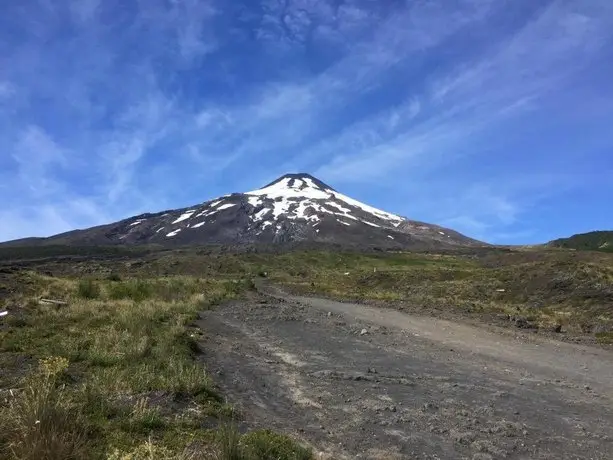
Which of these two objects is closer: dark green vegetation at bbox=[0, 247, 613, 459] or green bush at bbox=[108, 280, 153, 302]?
dark green vegetation at bbox=[0, 247, 613, 459]

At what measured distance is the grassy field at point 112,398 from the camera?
5898mm

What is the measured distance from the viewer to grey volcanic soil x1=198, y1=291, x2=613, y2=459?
7.95 m

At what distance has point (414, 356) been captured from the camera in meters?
15.2

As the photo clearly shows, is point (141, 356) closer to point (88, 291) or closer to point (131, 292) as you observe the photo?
point (88, 291)

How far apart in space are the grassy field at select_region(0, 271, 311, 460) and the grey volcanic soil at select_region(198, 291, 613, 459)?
0.87 metres

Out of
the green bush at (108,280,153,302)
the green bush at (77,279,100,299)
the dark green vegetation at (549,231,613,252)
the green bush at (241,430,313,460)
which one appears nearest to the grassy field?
the green bush at (241,430,313,460)

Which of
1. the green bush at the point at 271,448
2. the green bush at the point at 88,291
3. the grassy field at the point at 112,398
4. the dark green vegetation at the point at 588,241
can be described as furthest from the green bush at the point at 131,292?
the dark green vegetation at the point at 588,241

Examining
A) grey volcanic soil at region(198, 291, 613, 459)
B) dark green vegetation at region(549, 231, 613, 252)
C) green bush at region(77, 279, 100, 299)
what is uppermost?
dark green vegetation at region(549, 231, 613, 252)

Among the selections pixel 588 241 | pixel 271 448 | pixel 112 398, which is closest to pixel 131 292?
pixel 112 398

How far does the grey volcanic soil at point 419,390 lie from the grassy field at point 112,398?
0.87 meters

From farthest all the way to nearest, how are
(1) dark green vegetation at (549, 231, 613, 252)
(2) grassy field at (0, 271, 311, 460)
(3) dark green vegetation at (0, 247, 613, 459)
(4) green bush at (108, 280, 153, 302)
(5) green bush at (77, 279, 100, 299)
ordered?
1. (1) dark green vegetation at (549, 231, 613, 252)
2. (4) green bush at (108, 280, 153, 302)
3. (5) green bush at (77, 279, 100, 299)
4. (3) dark green vegetation at (0, 247, 613, 459)
5. (2) grassy field at (0, 271, 311, 460)

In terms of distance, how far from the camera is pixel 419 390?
36.4ft

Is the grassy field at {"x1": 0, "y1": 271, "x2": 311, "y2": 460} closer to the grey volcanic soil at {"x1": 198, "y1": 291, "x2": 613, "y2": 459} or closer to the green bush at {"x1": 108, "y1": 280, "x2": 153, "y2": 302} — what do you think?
the grey volcanic soil at {"x1": 198, "y1": 291, "x2": 613, "y2": 459}

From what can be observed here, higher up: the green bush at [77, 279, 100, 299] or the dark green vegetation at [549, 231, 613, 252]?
the dark green vegetation at [549, 231, 613, 252]
